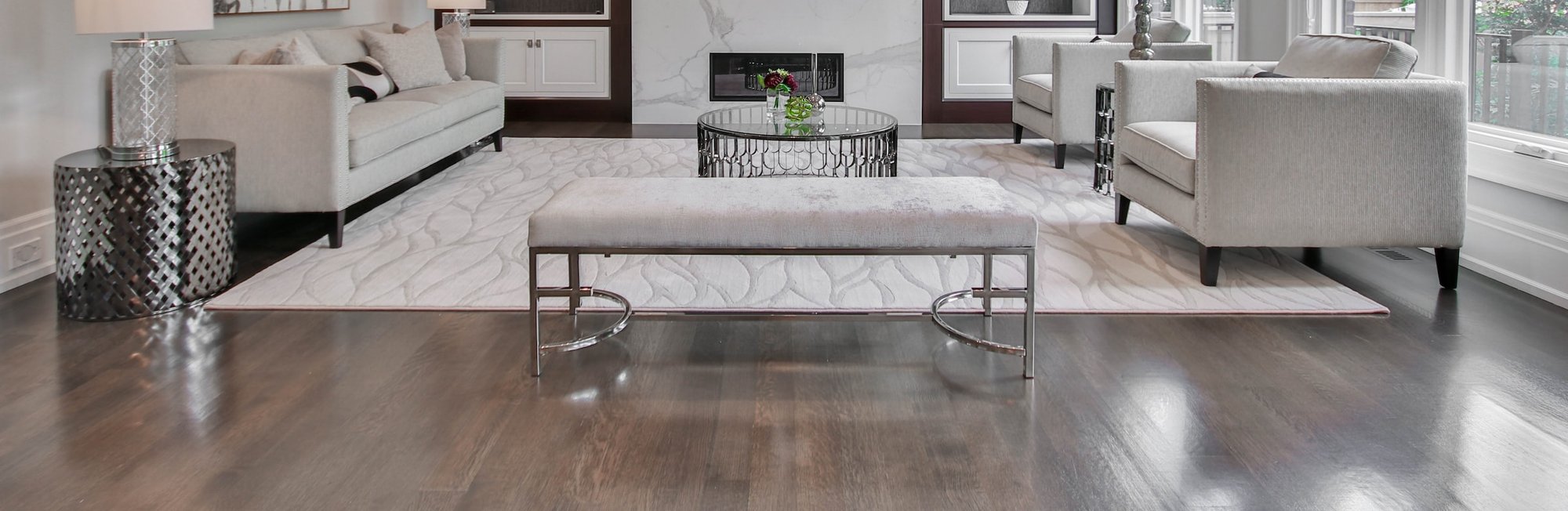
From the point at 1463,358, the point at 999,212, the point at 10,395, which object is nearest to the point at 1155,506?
the point at 999,212

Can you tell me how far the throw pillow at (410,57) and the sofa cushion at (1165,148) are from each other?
3426 mm

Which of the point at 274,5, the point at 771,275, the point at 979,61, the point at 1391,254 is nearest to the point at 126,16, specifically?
the point at 771,275

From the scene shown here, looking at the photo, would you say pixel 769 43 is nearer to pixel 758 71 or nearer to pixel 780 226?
pixel 758 71

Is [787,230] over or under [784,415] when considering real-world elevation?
over

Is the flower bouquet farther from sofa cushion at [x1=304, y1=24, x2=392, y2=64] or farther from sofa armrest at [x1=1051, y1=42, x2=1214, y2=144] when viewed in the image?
sofa cushion at [x1=304, y1=24, x2=392, y2=64]

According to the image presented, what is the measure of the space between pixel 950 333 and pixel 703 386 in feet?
1.94

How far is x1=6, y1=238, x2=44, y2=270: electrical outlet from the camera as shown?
3.60 metres

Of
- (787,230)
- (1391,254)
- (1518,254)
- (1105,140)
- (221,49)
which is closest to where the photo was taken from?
(787,230)

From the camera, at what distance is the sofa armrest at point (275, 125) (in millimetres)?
4059

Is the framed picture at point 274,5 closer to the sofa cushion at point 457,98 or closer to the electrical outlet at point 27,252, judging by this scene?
the sofa cushion at point 457,98

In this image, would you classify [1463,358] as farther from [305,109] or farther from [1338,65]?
[305,109]

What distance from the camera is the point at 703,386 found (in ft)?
8.62

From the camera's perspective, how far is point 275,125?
4098mm

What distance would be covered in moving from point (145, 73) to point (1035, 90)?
4.41 meters
